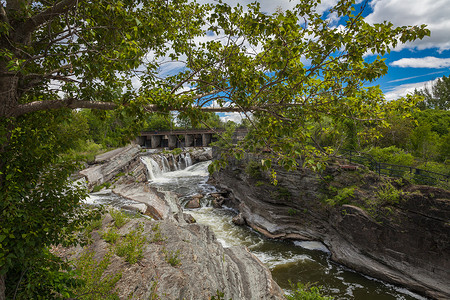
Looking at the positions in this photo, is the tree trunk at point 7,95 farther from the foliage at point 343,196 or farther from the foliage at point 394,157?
the foliage at point 394,157

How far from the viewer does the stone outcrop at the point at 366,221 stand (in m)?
11.6

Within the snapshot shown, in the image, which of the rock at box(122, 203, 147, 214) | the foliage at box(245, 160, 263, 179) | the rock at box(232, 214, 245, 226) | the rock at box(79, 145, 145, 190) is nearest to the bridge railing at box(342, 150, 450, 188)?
the foliage at box(245, 160, 263, 179)

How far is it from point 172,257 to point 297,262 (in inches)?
374

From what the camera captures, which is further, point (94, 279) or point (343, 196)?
point (343, 196)

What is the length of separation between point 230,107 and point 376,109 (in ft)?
9.64

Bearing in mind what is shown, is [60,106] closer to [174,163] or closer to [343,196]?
[343,196]

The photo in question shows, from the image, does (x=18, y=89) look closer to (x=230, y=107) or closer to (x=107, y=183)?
(x=230, y=107)

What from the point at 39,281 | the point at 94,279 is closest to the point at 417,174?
the point at 94,279

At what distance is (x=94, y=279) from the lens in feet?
20.4

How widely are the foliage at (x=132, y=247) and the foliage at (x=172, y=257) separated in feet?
2.69

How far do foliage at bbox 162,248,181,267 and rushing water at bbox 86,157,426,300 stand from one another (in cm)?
544

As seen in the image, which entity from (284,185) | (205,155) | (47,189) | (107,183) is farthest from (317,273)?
(205,155)

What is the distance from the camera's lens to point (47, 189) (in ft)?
14.0

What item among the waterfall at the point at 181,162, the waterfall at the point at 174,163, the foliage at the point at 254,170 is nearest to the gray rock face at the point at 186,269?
the foliage at the point at 254,170
